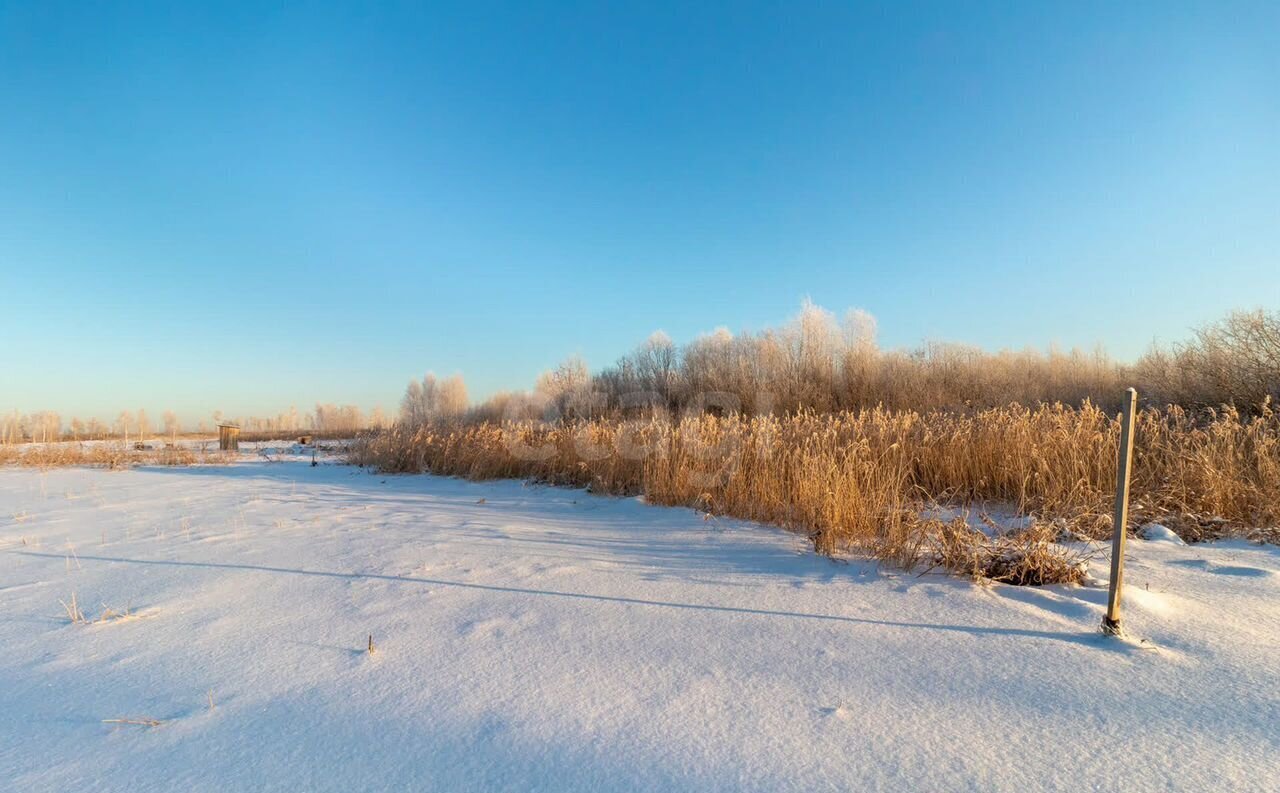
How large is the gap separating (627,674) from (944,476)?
16.5 ft

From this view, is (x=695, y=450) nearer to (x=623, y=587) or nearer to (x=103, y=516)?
(x=623, y=587)

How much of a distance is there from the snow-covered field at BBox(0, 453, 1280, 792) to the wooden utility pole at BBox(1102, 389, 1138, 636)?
0.32 feet

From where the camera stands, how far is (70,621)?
2314mm

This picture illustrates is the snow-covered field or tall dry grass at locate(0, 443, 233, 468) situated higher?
the snow-covered field

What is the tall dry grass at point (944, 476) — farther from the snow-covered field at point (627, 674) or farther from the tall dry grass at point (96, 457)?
the tall dry grass at point (96, 457)

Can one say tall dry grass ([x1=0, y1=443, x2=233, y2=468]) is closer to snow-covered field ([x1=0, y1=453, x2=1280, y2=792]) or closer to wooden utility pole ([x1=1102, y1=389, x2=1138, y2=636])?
snow-covered field ([x1=0, y1=453, x2=1280, y2=792])

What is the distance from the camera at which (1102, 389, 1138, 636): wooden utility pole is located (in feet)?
6.24

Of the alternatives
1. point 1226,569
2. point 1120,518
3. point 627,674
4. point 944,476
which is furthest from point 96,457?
point 1226,569

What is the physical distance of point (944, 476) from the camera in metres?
5.48

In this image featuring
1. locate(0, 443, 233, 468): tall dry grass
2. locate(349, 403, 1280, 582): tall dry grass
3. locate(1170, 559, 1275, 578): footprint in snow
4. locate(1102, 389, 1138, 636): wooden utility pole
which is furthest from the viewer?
locate(0, 443, 233, 468): tall dry grass

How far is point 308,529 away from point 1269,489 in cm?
772

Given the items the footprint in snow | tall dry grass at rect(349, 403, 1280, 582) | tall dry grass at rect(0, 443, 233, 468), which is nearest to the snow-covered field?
the footprint in snow

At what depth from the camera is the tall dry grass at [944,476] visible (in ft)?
9.89

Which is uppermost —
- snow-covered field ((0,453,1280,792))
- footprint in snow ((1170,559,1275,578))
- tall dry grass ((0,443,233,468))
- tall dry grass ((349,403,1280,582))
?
tall dry grass ((349,403,1280,582))
